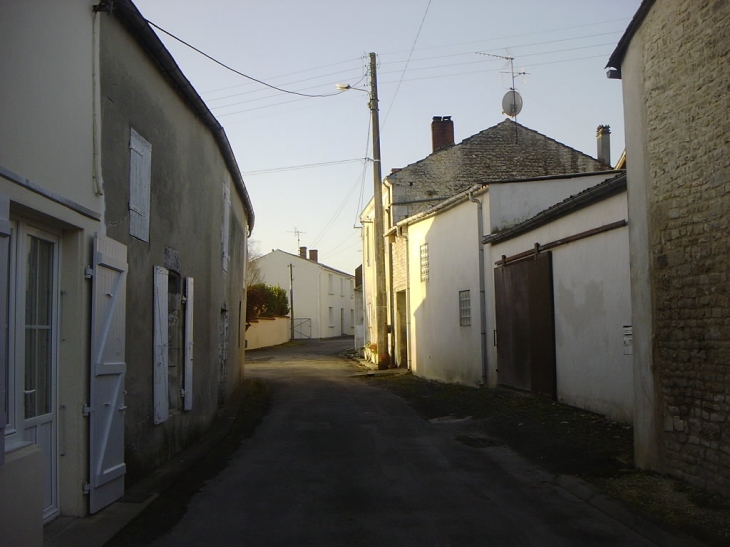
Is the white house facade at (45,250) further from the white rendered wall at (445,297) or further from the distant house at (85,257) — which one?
the white rendered wall at (445,297)

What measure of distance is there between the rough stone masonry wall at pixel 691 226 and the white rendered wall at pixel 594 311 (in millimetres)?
2970

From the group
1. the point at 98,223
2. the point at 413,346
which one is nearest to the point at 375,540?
the point at 98,223

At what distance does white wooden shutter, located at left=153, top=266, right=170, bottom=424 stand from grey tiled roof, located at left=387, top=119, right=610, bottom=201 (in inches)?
689

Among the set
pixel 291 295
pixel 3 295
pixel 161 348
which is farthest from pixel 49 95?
pixel 291 295

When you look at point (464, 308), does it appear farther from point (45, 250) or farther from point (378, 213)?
point (45, 250)

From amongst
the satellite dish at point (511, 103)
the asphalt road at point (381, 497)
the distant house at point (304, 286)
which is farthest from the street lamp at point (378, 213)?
the distant house at point (304, 286)

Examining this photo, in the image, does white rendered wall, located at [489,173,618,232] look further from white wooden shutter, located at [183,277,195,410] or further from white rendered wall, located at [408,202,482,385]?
white wooden shutter, located at [183,277,195,410]

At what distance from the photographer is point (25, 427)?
5480mm

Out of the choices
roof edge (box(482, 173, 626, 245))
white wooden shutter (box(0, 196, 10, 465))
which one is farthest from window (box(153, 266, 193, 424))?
roof edge (box(482, 173, 626, 245))

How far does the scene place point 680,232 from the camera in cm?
707

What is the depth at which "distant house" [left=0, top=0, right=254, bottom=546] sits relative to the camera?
5164mm

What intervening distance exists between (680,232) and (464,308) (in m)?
11.3

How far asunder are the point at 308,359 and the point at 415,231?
1096 centimetres

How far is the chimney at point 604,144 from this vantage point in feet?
83.7
